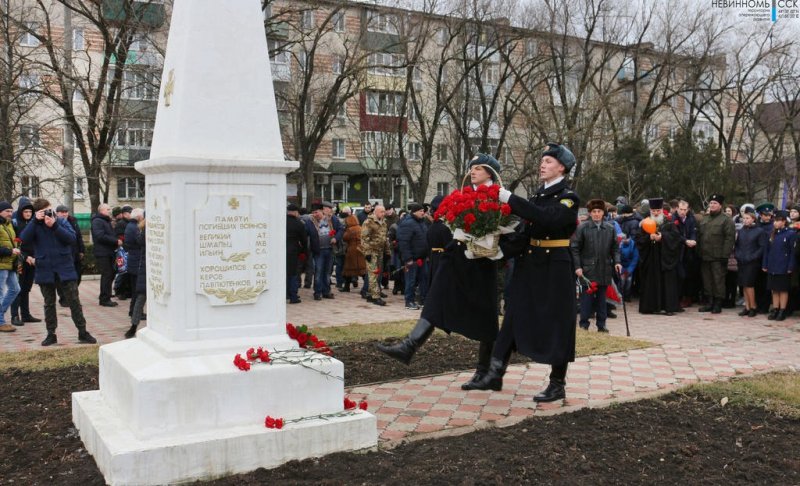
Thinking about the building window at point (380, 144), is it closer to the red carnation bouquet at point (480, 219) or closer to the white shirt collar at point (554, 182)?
the white shirt collar at point (554, 182)

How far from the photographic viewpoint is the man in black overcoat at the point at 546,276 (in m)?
5.68

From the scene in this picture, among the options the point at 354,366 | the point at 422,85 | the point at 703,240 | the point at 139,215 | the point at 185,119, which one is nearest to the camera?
the point at 185,119

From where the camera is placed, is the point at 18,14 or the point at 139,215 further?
the point at 18,14

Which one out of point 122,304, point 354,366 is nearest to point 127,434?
point 354,366

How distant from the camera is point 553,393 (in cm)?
591

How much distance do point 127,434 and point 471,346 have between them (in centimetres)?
480

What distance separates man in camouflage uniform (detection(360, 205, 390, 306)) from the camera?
14.5 m

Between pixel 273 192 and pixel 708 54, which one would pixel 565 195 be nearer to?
pixel 273 192

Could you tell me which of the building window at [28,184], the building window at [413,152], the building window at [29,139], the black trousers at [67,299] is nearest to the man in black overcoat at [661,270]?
the black trousers at [67,299]

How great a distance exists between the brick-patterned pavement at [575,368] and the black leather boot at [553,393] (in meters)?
0.05

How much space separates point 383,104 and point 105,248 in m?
25.5

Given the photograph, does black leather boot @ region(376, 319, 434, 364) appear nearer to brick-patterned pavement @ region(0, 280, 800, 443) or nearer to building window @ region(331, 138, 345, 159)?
brick-patterned pavement @ region(0, 280, 800, 443)

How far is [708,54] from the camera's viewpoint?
34312 mm

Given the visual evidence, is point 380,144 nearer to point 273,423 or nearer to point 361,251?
point 361,251
